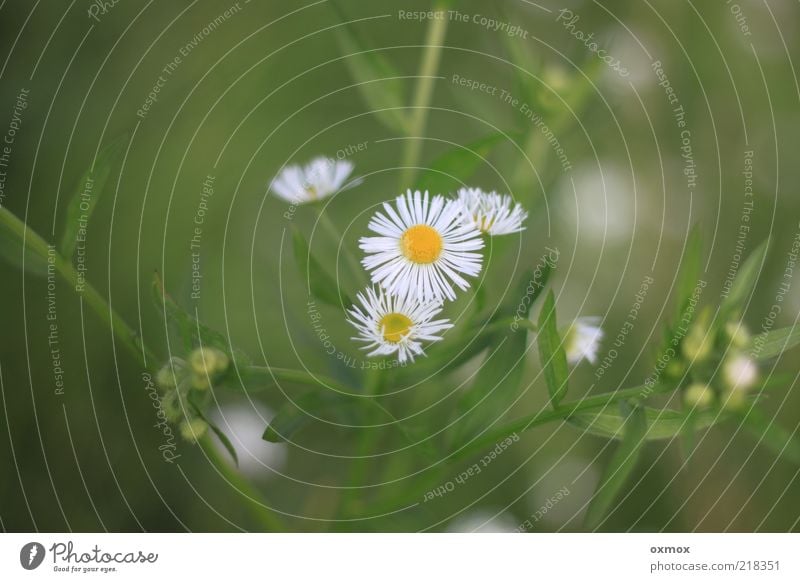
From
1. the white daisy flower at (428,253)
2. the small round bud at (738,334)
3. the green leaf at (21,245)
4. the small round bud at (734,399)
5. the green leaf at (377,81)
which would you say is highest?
the green leaf at (377,81)

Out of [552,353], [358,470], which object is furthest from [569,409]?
[358,470]

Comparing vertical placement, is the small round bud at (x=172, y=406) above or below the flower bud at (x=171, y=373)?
below

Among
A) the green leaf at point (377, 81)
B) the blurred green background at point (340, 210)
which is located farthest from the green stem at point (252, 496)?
the green leaf at point (377, 81)

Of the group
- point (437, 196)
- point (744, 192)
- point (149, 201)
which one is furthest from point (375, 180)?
point (744, 192)

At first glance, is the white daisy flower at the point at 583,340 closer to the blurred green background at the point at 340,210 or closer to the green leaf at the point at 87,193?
the blurred green background at the point at 340,210

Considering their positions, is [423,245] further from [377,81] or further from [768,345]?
[768,345]

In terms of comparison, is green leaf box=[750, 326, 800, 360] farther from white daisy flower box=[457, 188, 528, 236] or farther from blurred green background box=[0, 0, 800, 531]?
white daisy flower box=[457, 188, 528, 236]
